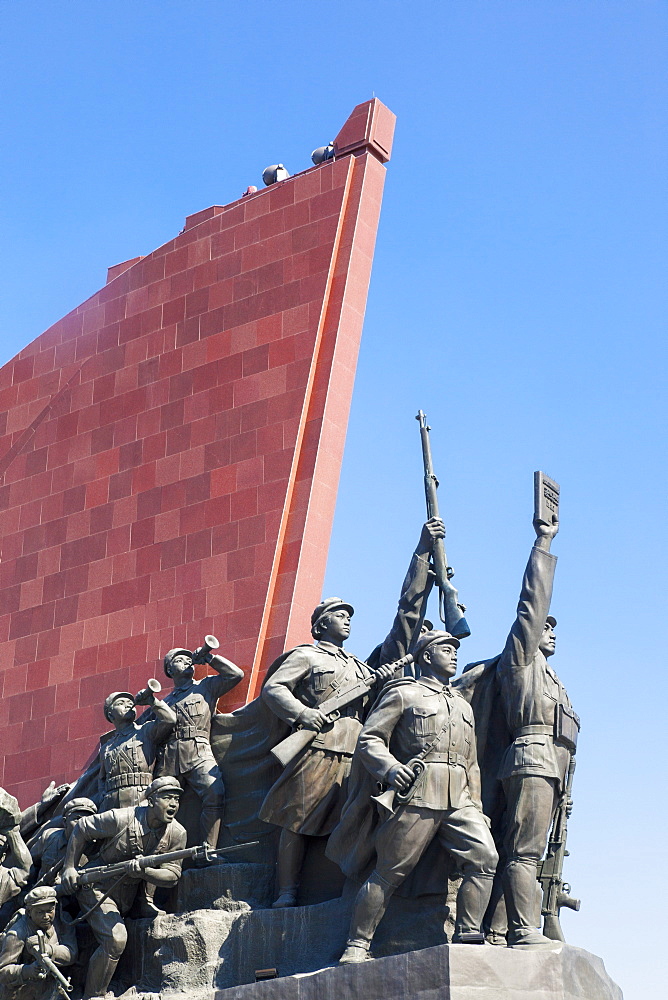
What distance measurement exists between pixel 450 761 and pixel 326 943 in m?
1.52

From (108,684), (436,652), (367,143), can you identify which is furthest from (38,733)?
(367,143)

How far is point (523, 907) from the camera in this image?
9.53 meters

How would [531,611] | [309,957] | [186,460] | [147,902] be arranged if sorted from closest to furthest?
[309,957]
[531,611]
[147,902]
[186,460]

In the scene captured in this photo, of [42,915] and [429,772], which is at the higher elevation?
[429,772]

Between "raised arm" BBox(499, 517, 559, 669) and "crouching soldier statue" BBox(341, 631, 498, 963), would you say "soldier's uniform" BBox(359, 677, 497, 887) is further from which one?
"raised arm" BBox(499, 517, 559, 669)

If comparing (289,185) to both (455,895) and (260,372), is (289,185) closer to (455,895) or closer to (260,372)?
(260,372)

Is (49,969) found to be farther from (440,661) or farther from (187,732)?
(440,661)

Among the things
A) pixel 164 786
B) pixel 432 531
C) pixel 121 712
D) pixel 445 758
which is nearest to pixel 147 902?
pixel 164 786

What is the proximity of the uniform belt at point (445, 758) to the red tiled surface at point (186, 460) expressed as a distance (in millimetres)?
2701

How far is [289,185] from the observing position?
14.3 m

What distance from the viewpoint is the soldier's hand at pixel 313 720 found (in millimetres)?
10445

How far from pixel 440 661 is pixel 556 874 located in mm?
1759

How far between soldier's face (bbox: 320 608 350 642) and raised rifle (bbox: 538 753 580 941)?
1947mm

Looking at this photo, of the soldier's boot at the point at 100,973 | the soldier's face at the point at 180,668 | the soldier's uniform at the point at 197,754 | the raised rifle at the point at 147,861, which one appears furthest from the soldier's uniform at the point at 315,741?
the soldier's boot at the point at 100,973
